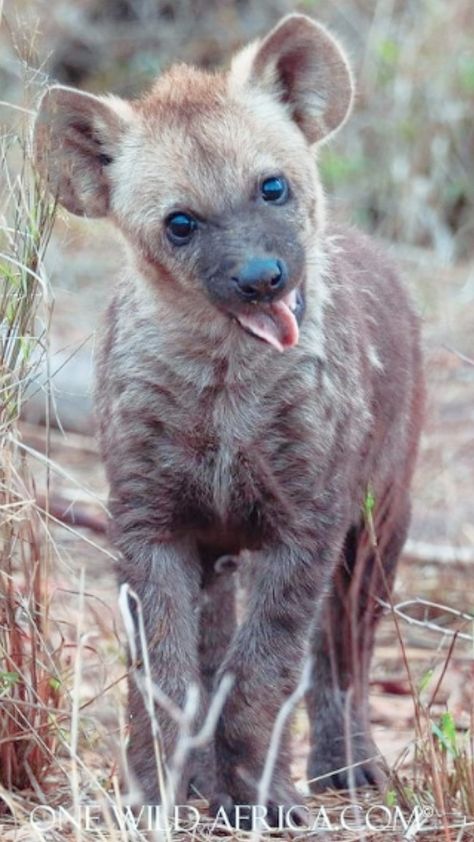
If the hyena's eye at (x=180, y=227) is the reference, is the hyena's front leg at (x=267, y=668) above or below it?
below

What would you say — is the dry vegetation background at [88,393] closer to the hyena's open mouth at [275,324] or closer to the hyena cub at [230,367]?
the hyena cub at [230,367]

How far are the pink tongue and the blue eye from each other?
296 millimetres

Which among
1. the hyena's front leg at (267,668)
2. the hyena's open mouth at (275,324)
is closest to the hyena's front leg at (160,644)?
the hyena's front leg at (267,668)

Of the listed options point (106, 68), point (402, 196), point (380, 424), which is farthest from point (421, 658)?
point (106, 68)

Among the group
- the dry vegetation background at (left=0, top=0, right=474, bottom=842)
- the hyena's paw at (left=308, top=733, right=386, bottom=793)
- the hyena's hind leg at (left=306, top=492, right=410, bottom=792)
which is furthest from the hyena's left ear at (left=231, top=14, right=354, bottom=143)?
the hyena's paw at (left=308, top=733, right=386, bottom=793)

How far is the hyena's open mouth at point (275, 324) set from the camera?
4602 mm

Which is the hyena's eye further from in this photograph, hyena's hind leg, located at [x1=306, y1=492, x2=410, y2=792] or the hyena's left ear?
hyena's hind leg, located at [x1=306, y1=492, x2=410, y2=792]

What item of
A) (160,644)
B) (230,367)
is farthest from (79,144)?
(160,644)

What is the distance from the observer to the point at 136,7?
13586 millimetres

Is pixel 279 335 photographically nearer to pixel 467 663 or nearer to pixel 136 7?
pixel 467 663

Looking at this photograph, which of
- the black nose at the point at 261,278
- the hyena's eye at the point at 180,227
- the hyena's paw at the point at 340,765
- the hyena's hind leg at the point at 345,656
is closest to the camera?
the black nose at the point at 261,278

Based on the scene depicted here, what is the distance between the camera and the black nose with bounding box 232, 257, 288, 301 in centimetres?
443

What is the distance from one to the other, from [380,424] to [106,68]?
8.46 m

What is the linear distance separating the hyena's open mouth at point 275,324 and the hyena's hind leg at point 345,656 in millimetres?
1096
